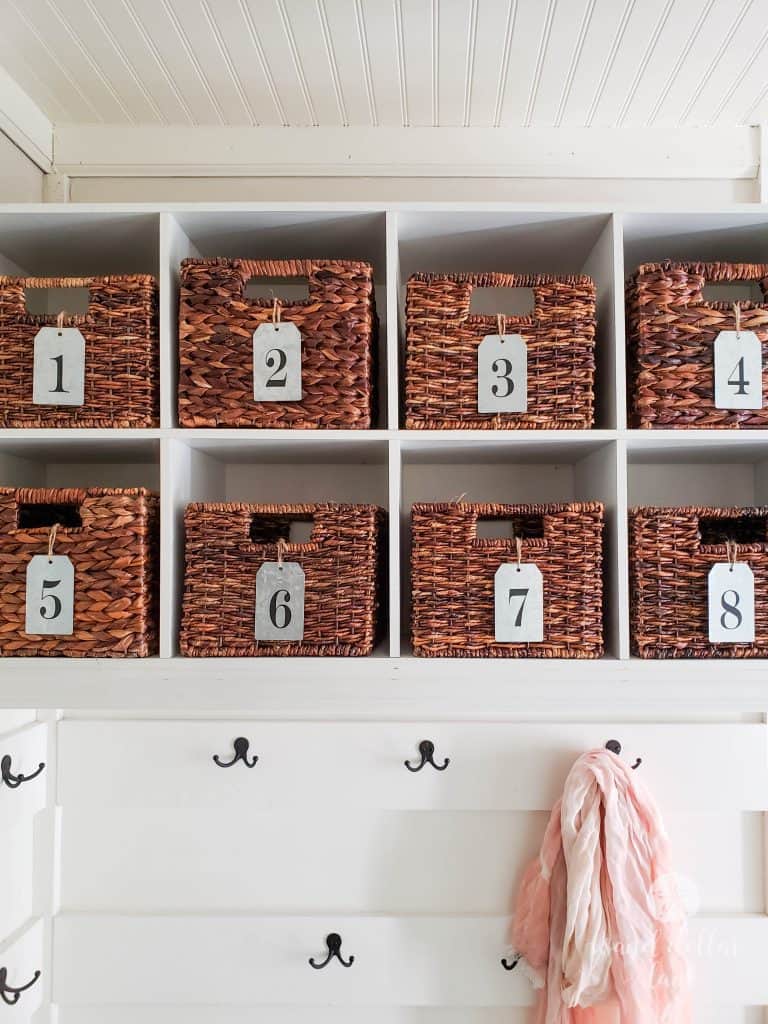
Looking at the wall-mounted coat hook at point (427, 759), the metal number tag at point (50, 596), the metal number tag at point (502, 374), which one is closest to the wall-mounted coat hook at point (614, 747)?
the wall-mounted coat hook at point (427, 759)

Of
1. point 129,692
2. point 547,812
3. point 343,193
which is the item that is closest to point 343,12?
point 343,193

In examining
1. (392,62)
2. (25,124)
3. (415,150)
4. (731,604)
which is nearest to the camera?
(731,604)

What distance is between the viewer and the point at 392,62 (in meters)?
1.24

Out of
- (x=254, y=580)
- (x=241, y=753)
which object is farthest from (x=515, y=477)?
(x=241, y=753)

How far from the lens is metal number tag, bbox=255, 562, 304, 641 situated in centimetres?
113

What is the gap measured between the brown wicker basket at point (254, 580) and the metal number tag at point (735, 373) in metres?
0.53

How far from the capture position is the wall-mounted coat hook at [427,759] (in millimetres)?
1419

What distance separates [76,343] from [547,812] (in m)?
1.12

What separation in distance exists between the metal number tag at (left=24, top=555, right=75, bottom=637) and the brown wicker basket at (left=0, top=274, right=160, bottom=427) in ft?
0.66

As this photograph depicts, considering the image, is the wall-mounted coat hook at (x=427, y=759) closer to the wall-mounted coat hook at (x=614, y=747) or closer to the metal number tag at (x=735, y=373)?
the wall-mounted coat hook at (x=614, y=747)

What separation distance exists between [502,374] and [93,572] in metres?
0.64

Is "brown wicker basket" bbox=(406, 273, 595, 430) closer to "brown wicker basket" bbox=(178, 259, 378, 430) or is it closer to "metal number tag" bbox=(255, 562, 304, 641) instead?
"brown wicker basket" bbox=(178, 259, 378, 430)

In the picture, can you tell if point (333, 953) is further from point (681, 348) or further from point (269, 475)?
point (681, 348)

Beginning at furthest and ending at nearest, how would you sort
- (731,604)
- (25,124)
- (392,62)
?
(25,124) < (392,62) < (731,604)
